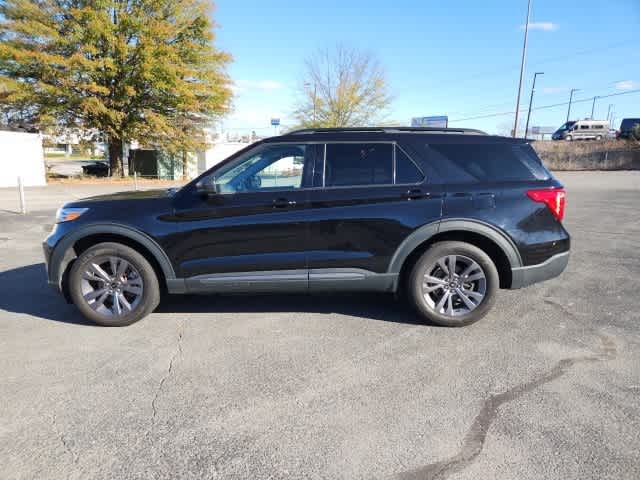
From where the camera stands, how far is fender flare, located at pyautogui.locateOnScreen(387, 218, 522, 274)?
3809 millimetres

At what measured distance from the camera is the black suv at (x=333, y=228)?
3795 mm

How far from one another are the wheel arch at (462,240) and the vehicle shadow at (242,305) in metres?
0.51

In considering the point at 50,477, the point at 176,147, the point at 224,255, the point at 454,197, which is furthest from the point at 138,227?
the point at 176,147

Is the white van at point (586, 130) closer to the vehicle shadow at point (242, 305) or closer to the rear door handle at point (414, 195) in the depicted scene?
the vehicle shadow at point (242, 305)

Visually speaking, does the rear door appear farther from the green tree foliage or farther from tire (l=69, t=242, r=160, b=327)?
the green tree foliage

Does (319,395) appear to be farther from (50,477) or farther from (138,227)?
(138,227)

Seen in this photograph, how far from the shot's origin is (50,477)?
6.90 ft

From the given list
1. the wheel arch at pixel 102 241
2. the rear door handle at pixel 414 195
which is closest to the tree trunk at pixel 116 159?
the wheel arch at pixel 102 241

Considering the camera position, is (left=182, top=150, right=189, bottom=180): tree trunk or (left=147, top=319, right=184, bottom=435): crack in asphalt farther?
(left=182, top=150, right=189, bottom=180): tree trunk

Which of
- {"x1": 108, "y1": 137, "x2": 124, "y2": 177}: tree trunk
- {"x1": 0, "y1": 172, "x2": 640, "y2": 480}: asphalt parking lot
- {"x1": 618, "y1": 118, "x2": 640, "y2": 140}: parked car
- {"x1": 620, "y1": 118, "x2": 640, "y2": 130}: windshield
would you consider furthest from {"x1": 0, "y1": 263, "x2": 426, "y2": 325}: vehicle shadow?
{"x1": 620, "y1": 118, "x2": 640, "y2": 130}: windshield

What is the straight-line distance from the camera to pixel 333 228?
149 inches

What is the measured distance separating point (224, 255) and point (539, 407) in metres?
2.72

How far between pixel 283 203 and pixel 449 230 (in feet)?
5.05

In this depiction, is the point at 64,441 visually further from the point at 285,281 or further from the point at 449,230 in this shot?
the point at 449,230
